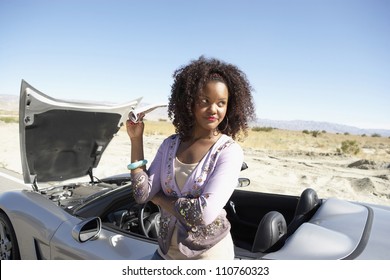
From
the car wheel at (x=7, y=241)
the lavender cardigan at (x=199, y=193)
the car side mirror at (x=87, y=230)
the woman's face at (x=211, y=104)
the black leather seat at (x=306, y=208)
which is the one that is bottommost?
the car wheel at (x=7, y=241)

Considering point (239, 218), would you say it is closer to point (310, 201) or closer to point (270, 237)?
point (310, 201)

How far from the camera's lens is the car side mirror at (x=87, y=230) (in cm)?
243

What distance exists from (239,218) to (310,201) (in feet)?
3.63

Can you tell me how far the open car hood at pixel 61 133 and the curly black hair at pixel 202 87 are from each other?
172 centimetres

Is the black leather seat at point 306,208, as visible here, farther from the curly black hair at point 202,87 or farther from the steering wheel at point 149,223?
the curly black hair at point 202,87

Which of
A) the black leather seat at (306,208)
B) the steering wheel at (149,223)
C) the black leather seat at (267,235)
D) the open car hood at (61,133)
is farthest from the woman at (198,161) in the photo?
the open car hood at (61,133)

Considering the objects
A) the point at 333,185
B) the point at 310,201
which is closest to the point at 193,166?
the point at 310,201

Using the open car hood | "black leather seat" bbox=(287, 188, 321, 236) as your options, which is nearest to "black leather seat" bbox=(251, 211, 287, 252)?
"black leather seat" bbox=(287, 188, 321, 236)

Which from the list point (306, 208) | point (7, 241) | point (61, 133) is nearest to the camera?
point (306, 208)

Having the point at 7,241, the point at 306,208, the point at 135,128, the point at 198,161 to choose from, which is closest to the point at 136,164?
the point at 135,128

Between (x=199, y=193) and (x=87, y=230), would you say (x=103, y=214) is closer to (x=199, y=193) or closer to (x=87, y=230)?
(x=87, y=230)

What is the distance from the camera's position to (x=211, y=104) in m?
1.60

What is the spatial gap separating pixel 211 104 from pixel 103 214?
174 centimetres

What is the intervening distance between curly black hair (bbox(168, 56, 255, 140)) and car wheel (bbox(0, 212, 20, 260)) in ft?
7.41
